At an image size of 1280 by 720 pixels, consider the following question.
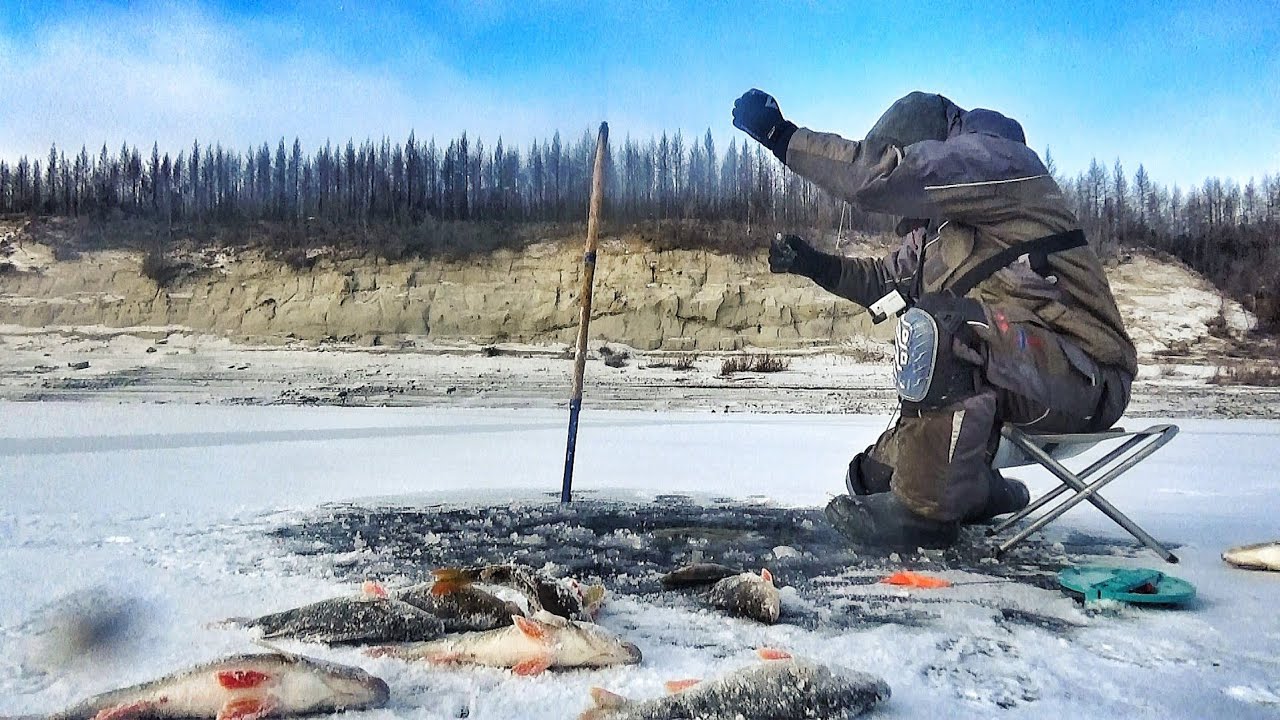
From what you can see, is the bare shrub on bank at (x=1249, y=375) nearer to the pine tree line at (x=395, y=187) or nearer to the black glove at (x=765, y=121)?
the pine tree line at (x=395, y=187)

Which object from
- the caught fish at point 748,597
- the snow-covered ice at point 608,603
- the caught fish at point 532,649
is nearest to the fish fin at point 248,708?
the snow-covered ice at point 608,603

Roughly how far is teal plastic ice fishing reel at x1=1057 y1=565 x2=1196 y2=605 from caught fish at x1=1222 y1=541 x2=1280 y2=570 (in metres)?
0.36

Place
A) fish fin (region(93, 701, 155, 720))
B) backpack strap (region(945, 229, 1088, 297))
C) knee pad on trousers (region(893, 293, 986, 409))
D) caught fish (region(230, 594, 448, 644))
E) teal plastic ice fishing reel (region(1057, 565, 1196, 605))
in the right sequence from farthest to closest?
backpack strap (region(945, 229, 1088, 297)) < knee pad on trousers (region(893, 293, 986, 409)) < teal plastic ice fishing reel (region(1057, 565, 1196, 605)) < caught fish (region(230, 594, 448, 644)) < fish fin (region(93, 701, 155, 720))

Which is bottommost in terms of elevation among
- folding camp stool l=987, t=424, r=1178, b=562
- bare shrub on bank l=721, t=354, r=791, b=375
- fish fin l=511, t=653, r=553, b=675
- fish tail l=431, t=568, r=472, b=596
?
bare shrub on bank l=721, t=354, r=791, b=375

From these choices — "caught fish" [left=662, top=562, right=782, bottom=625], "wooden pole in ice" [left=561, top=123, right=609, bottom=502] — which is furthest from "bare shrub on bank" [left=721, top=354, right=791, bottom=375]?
"caught fish" [left=662, top=562, right=782, bottom=625]

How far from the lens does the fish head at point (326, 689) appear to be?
1.09 metres

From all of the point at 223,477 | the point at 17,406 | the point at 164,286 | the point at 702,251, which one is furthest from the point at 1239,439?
the point at 164,286

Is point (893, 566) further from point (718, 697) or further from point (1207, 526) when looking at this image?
point (1207, 526)

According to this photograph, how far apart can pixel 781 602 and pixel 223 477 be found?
2.53 meters

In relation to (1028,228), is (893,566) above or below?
below

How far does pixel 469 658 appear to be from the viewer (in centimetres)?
128

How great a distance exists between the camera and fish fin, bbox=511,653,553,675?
4.07 feet

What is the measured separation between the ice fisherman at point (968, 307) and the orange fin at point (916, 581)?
9.5 inches

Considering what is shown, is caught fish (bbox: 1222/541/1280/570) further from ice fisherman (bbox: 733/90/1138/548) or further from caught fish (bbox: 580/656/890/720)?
caught fish (bbox: 580/656/890/720)
